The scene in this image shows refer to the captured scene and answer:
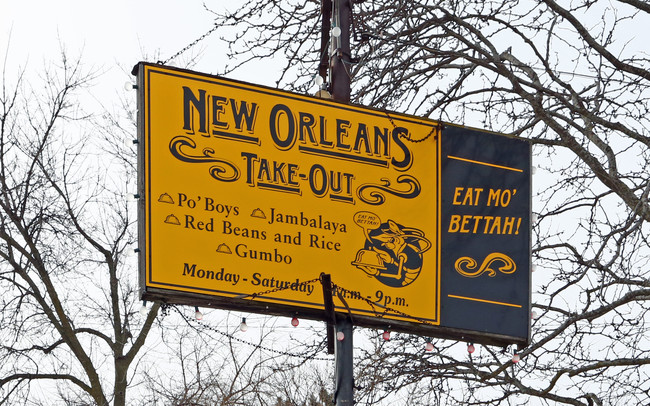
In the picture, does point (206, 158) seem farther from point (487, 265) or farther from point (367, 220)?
point (487, 265)

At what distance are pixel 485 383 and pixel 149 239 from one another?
5.49 m

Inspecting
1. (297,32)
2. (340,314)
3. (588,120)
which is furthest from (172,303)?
(588,120)

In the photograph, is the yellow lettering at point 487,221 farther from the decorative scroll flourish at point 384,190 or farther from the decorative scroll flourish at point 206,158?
the decorative scroll flourish at point 206,158

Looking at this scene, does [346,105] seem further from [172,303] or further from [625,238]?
[625,238]

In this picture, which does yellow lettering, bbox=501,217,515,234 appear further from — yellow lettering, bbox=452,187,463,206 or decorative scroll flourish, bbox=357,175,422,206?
decorative scroll flourish, bbox=357,175,422,206

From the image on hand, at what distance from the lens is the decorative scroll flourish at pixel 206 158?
8.34m

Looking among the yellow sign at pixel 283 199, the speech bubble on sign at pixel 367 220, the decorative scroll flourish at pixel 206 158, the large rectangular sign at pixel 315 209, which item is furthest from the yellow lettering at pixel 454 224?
the decorative scroll flourish at pixel 206 158

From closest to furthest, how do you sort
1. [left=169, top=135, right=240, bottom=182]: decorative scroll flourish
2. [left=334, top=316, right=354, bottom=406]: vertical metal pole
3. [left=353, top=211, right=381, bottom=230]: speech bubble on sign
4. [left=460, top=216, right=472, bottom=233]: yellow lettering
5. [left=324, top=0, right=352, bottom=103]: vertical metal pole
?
[left=169, top=135, right=240, bottom=182]: decorative scroll flourish
[left=334, top=316, right=354, bottom=406]: vertical metal pole
[left=353, top=211, right=381, bottom=230]: speech bubble on sign
[left=460, top=216, right=472, bottom=233]: yellow lettering
[left=324, top=0, right=352, bottom=103]: vertical metal pole

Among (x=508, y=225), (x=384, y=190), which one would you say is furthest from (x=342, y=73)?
(x=508, y=225)

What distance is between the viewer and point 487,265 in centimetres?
919

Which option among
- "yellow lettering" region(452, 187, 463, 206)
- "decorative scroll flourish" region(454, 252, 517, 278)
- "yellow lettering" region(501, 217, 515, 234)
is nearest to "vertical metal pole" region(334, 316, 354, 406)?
"decorative scroll flourish" region(454, 252, 517, 278)

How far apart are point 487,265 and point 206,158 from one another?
236cm

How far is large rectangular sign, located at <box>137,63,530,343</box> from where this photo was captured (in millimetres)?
8211

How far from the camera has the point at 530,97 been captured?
455 inches
